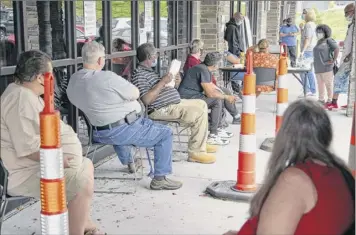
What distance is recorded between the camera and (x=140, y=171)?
5.41 meters

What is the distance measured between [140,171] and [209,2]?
5.08 meters

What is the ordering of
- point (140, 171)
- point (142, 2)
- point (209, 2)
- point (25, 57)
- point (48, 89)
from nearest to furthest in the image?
point (48, 89) → point (25, 57) → point (140, 171) → point (142, 2) → point (209, 2)

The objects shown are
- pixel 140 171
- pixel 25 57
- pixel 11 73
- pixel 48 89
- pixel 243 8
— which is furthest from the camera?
pixel 243 8

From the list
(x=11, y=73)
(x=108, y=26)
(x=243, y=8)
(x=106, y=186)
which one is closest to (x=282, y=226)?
(x=11, y=73)

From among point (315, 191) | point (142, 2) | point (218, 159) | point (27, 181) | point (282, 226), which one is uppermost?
point (142, 2)

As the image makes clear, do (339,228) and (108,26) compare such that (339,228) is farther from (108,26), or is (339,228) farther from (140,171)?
(108,26)

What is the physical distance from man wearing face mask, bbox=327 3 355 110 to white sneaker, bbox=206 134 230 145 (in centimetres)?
280

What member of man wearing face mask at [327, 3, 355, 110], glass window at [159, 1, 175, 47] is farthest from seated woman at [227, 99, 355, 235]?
man wearing face mask at [327, 3, 355, 110]

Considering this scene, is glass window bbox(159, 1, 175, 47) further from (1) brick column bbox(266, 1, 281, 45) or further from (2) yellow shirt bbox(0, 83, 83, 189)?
(1) brick column bbox(266, 1, 281, 45)

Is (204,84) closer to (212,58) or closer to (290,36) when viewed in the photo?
(212,58)

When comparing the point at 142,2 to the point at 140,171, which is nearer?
the point at 140,171

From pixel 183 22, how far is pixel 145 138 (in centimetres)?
448

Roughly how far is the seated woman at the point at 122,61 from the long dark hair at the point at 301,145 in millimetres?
4134

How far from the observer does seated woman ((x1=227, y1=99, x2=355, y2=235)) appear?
2020 mm
